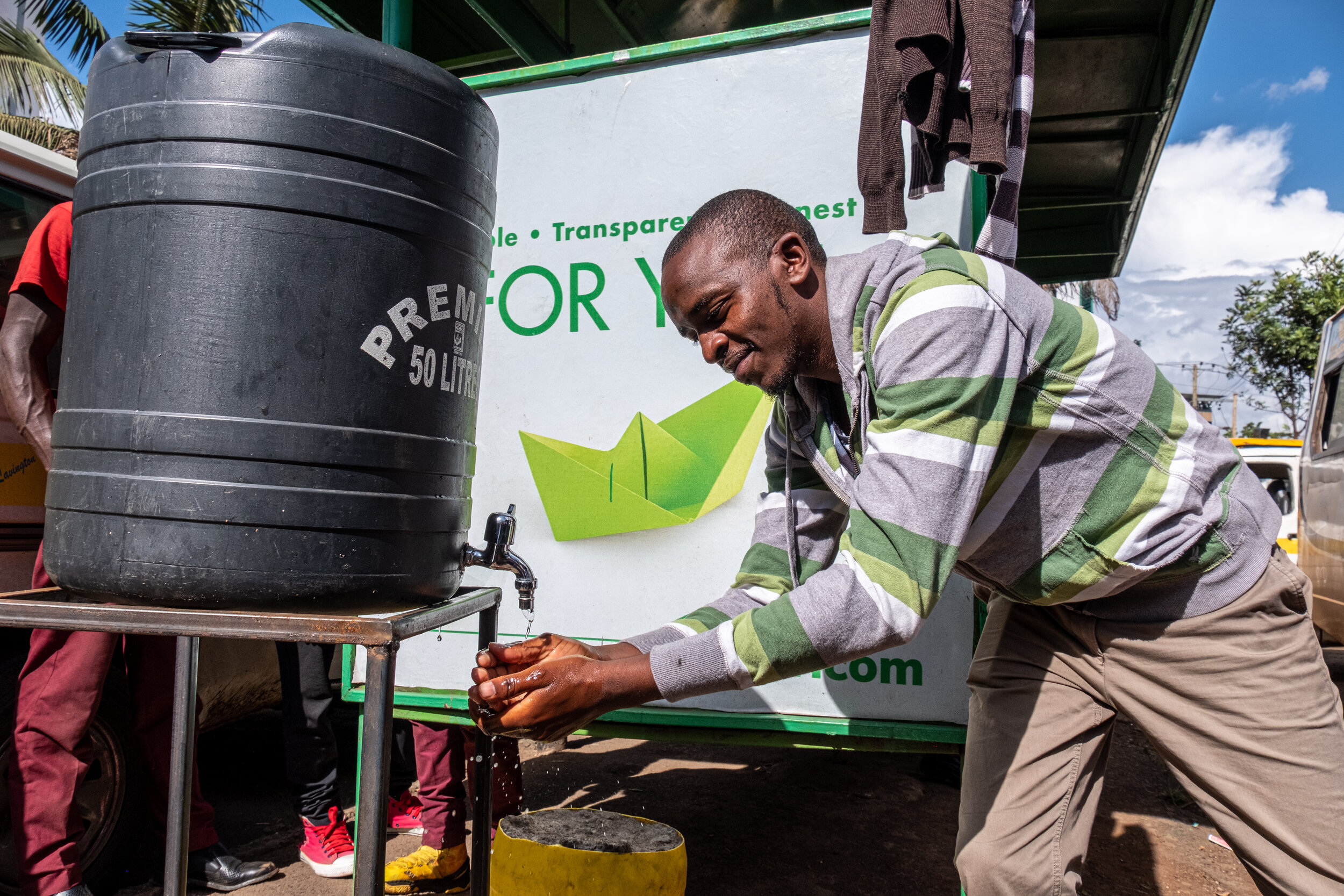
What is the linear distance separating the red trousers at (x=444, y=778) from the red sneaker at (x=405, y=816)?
436 millimetres

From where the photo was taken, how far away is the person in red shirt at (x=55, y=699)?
2.08 meters

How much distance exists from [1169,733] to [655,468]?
4.96 feet

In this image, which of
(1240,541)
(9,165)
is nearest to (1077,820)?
(1240,541)

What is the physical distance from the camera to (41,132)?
14.2 metres

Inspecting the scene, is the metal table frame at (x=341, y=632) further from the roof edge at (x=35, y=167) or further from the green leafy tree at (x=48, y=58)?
the green leafy tree at (x=48, y=58)

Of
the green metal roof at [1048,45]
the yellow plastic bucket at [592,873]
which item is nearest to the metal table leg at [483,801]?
the yellow plastic bucket at [592,873]

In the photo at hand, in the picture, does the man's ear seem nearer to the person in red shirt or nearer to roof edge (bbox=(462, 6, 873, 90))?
roof edge (bbox=(462, 6, 873, 90))

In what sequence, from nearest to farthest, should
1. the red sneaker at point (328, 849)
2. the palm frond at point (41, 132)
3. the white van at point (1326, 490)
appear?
the red sneaker at point (328, 849) → the white van at point (1326, 490) → the palm frond at point (41, 132)

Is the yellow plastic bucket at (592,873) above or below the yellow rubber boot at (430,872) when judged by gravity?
above

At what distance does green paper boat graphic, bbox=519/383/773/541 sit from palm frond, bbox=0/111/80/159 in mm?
14636

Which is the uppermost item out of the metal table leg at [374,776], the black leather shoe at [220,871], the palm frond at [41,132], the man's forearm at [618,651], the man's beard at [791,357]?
the palm frond at [41,132]

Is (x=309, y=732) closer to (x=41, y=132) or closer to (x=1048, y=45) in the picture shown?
(x=1048, y=45)

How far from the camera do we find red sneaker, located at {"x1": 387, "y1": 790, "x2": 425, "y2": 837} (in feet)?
11.2

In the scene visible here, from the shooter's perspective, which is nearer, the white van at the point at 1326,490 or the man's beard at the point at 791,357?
the man's beard at the point at 791,357
